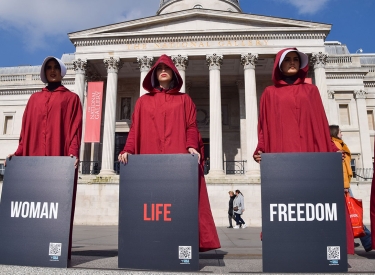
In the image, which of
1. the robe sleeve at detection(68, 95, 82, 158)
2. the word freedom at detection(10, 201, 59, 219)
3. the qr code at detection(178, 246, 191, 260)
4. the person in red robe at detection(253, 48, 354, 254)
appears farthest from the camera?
the robe sleeve at detection(68, 95, 82, 158)

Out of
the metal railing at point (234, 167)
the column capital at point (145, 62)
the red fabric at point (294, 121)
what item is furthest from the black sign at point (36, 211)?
the metal railing at point (234, 167)

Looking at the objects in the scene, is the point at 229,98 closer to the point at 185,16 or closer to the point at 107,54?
the point at 185,16

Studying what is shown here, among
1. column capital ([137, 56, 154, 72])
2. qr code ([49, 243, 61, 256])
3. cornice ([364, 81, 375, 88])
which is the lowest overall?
qr code ([49, 243, 61, 256])

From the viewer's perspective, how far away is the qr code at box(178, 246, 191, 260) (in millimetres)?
3898

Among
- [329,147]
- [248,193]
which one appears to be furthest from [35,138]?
[248,193]

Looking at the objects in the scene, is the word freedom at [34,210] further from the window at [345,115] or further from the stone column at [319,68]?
the window at [345,115]

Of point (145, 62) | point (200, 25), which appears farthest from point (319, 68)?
point (145, 62)

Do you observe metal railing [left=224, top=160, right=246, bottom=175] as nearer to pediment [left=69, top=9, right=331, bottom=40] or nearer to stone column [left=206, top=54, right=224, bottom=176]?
stone column [left=206, top=54, right=224, bottom=176]

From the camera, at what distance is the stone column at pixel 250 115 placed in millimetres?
20656

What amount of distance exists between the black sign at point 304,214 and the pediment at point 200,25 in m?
20.2

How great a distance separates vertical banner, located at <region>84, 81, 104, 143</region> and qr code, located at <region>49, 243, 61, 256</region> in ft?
56.8

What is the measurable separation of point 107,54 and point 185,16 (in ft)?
20.1

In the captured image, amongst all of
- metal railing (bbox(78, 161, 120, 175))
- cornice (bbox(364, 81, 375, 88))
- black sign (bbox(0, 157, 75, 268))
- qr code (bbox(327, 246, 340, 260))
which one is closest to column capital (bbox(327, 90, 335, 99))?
cornice (bbox(364, 81, 375, 88))

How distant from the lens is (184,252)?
391cm
